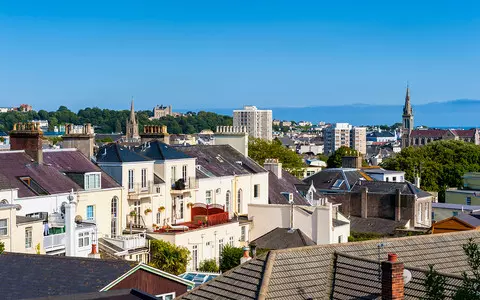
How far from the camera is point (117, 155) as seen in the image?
149 feet

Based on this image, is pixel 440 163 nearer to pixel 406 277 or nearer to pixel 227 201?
pixel 227 201

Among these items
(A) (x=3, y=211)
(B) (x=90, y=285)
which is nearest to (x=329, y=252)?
(B) (x=90, y=285)

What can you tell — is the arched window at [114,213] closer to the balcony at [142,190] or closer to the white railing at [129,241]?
the white railing at [129,241]

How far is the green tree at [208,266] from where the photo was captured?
44.2 m

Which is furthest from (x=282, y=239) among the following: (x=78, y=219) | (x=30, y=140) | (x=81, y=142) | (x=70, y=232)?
(x=70, y=232)

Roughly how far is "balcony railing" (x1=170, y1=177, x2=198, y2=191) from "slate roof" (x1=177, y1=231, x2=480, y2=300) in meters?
25.5

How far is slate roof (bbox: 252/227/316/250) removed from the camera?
47934mm

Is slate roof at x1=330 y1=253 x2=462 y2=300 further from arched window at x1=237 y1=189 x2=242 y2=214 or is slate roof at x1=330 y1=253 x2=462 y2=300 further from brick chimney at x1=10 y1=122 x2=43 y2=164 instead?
arched window at x1=237 y1=189 x2=242 y2=214

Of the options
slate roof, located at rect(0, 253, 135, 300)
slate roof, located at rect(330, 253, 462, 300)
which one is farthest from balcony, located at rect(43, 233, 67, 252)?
slate roof, located at rect(330, 253, 462, 300)

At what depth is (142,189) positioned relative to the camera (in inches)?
1818

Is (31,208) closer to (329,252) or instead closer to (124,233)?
(124,233)

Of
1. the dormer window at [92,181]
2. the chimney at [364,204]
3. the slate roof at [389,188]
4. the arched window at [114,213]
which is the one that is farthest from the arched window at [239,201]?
the slate roof at [389,188]

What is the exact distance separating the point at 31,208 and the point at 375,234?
94.9 feet

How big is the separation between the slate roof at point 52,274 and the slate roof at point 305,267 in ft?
8.04
